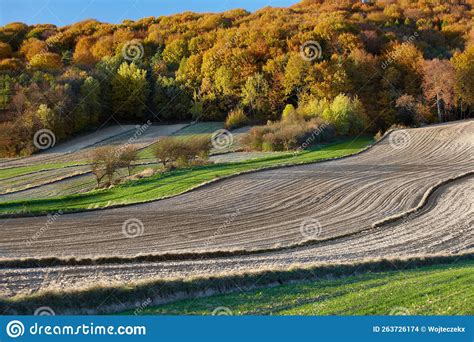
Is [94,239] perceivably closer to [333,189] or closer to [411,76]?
[333,189]

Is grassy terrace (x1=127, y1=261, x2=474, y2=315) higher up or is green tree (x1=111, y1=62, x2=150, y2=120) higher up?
green tree (x1=111, y1=62, x2=150, y2=120)

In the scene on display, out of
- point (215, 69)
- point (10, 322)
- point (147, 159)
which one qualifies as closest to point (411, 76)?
point (215, 69)

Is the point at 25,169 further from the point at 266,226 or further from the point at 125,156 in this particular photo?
the point at 266,226

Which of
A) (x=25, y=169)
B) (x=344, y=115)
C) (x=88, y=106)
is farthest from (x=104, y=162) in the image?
(x=88, y=106)

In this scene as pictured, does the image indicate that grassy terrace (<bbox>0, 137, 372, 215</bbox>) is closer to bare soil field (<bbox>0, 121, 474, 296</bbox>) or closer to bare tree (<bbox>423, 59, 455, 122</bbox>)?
bare soil field (<bbox>0, 121, 474, 296</bbox>)

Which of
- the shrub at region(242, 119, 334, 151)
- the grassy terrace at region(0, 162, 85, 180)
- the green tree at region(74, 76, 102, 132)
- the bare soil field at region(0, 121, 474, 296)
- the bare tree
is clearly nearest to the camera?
the bare soil field at region(0, 121, 474, 296)

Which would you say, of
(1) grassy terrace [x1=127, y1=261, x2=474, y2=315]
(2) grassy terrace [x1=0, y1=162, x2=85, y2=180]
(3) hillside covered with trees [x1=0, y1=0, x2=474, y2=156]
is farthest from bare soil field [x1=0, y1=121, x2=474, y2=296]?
(3) hillside covered with trees [x1=0, y1=0, x2=474, y2=156]

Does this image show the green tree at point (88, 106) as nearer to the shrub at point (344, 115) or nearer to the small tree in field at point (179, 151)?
the small tree in field at point (179, 151)
